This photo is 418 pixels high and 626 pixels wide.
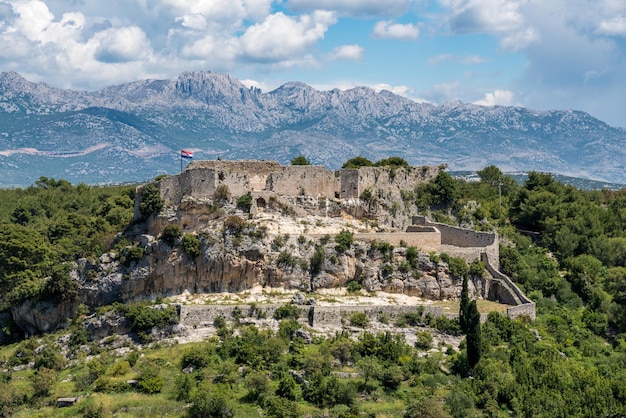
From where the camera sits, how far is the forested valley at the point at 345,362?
1625 inches

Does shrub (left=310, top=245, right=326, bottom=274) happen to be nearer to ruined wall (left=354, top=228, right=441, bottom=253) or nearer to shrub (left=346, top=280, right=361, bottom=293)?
shrub (left=346, top=280, right=361, bottom=293)

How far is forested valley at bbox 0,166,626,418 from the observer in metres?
41.3

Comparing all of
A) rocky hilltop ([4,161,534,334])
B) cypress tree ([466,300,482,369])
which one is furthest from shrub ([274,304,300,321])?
cypress tree ([466,300,482,369])

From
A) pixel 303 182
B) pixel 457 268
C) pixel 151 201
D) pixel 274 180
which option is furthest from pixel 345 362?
pixel 151 201

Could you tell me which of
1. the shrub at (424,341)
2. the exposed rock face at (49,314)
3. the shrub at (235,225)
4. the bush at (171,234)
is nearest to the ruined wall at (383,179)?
the shrub at (235,225)

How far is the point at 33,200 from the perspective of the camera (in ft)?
284

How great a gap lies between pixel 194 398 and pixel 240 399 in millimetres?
2721

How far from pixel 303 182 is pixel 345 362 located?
17.9 m

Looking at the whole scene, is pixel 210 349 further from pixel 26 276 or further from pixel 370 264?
pixel 26 276

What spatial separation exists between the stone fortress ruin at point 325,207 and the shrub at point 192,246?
2280 millimetres

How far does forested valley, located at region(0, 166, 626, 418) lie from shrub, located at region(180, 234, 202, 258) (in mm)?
5482

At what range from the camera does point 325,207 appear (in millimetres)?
58688

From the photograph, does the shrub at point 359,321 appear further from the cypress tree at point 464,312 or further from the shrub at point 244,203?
the shrub at point 244,203

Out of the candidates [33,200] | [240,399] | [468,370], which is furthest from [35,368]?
[33,200]
